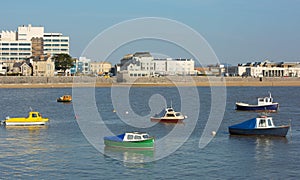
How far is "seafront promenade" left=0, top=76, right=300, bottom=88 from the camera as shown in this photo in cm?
13950

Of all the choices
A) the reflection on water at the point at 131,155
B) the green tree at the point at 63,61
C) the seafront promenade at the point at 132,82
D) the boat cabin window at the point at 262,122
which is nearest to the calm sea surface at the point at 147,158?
the reflection on water at the point at 131,155

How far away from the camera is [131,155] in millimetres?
30703

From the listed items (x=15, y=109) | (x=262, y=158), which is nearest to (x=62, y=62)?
(x=15, y=109)

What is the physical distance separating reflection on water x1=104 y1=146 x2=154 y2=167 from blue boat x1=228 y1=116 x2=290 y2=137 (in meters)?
9.75

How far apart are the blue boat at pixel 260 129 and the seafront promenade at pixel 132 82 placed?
333ft

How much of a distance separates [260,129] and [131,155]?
1195 cm

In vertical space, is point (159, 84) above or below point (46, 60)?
below

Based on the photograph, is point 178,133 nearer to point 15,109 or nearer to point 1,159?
point 1,159

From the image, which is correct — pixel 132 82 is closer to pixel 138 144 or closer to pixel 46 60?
pixel 46 60

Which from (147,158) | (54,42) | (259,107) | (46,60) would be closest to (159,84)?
(46,60)

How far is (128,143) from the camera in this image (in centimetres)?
3186

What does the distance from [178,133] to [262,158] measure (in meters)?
11.1

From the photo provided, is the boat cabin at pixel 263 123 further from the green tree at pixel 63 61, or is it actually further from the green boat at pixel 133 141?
the green tree at pixel 63 61

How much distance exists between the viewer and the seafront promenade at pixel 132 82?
458 feet
